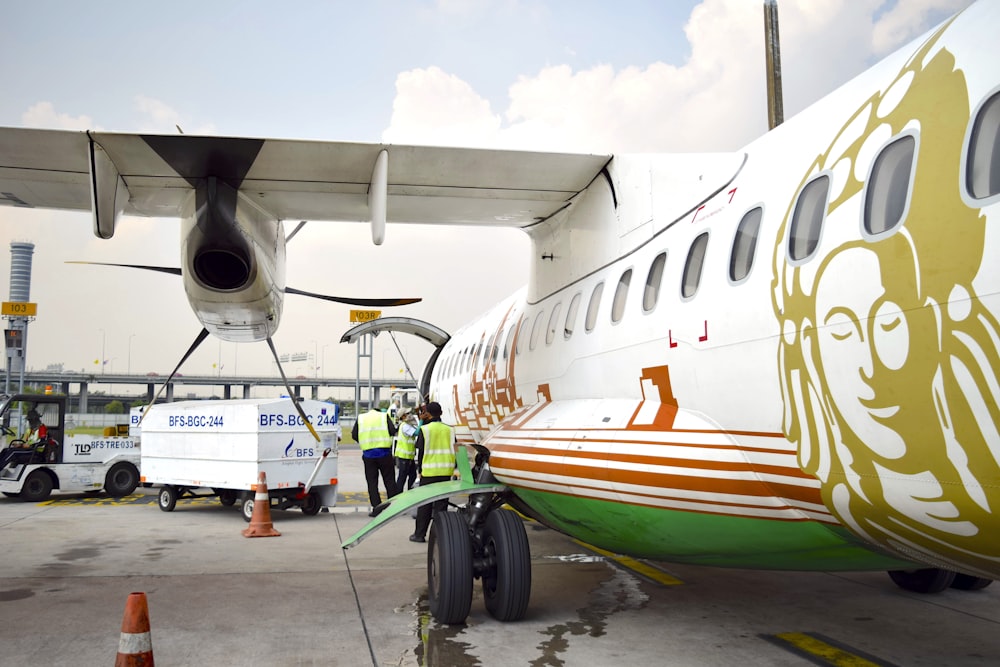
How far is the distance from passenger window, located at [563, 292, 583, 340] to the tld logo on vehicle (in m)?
6.62

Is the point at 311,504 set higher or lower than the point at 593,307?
lower

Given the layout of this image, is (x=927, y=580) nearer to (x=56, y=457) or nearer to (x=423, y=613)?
(x=423, y=613)

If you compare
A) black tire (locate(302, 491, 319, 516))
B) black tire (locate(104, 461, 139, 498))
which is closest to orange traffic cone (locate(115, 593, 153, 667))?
black tire (locate(302, 491, 319, 516))

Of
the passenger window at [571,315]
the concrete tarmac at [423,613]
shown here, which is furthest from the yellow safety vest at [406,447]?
the passenger window at [571,315]

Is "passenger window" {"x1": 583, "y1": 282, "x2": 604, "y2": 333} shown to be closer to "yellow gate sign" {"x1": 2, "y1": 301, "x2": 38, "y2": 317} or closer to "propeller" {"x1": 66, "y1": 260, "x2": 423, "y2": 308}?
"propeller" {"x1": 66, "y1": 260, "x2": 423, "y2": 308}

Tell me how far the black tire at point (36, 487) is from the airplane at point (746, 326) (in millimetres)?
9463

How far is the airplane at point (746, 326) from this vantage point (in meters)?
2.96

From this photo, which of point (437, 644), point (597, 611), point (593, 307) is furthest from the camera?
point (597, 611)

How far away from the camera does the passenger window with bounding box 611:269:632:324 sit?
19.0 ft

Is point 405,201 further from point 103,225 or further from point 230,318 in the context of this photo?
point 103,225

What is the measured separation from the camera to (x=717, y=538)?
4609 mm

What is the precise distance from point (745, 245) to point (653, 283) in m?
1.12

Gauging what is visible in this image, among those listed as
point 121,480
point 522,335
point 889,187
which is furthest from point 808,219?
point 121,480

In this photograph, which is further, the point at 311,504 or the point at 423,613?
the point at 311,504
